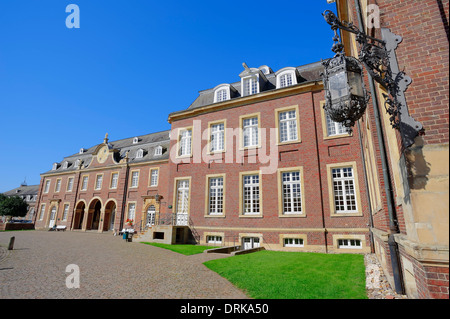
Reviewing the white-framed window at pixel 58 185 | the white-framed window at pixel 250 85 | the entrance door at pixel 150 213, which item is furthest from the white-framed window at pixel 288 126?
the white-framed window at pixel 58 185

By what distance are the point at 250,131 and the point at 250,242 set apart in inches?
304

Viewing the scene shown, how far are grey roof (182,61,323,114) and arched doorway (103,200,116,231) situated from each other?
18552mm

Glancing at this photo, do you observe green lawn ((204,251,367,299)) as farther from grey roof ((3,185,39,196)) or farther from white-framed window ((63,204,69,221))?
grey roof ((3,185,39,196))

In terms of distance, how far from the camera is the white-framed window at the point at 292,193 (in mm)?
14714

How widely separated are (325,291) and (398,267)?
5.23ft

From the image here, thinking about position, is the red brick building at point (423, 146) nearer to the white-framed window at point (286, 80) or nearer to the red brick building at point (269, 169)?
the red brick building at point (269, 169)

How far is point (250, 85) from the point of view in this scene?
18.4 metres

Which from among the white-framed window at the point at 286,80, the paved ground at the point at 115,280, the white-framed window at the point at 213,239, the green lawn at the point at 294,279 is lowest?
the paved ground at the point at 115,280

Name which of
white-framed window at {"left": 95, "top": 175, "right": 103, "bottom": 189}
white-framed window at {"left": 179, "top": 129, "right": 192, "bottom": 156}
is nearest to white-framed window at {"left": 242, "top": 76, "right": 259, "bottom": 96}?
white-framed window at {"left": 179, "top": 129, "right": 192, "bottom": 156}

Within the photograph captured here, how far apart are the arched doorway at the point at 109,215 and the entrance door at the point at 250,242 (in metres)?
22.0

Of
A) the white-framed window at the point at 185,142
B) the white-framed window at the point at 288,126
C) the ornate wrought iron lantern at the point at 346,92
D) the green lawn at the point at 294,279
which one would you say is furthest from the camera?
the white-framed window at the point at 185,142

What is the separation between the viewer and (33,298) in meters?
5.42

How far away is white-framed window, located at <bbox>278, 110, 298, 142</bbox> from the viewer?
1587 centimetres
